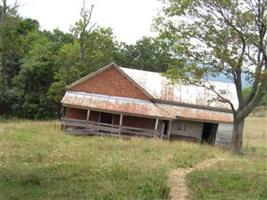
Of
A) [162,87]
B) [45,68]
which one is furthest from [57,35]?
[162,87]

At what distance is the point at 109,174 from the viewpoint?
16500 mm

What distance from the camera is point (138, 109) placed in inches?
1551

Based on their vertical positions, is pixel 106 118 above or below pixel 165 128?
above

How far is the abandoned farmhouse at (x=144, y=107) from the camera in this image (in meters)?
39.4

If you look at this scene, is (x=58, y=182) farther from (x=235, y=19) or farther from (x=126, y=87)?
(x=126, y=87)

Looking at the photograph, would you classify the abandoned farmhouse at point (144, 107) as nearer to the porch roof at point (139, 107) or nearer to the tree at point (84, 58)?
the porch roof at point (139, 107)

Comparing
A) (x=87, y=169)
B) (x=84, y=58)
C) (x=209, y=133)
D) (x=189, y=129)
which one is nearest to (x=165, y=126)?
(x=189, y=129)

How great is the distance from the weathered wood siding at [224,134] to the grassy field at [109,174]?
1604 centimetres

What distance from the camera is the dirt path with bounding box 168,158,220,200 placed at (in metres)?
14.5

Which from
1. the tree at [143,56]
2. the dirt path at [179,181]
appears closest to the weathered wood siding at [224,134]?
the dirt path at [179,181]

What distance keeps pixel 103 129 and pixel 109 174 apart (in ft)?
70.2

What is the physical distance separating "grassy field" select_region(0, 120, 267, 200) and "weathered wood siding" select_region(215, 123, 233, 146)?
52.6 feet

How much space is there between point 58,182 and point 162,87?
93.8ft

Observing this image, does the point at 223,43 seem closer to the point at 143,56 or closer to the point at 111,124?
the point at 111,124
